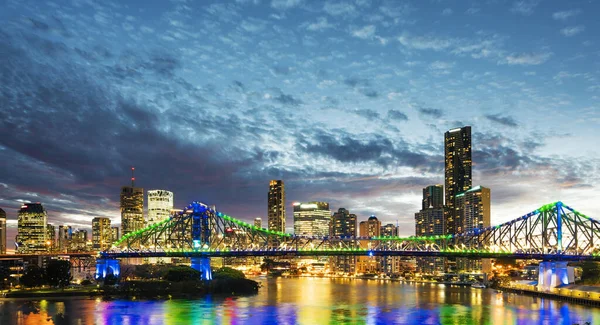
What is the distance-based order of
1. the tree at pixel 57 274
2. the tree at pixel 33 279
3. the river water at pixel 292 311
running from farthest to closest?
the tree at pixel 57 274
the tree at pixel 33 279
the river water at pixel 292 311

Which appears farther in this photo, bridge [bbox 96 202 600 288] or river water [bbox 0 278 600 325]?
bridge [bbox 96 202 600 288]

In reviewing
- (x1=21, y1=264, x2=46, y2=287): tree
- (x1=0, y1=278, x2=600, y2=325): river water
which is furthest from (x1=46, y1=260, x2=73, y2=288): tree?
(x1=0, y1=278, x2=600, y2=325): river water

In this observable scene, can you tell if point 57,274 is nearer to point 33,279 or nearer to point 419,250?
point 33,279

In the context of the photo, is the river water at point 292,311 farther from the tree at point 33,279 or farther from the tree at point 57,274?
the tree at point 33,279

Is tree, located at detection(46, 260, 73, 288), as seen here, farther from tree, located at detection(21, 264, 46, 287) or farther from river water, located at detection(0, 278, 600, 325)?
river water, located at detection(0, 278, 600, 325)

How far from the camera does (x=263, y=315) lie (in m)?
85.2

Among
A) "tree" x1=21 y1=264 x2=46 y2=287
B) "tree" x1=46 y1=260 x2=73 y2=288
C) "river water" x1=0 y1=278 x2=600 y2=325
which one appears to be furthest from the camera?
"tree" x1=46 y1=260 x2=73 y2=288

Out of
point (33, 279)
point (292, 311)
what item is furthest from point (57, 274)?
point (292, 311)

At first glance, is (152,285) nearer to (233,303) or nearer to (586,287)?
(233,303)

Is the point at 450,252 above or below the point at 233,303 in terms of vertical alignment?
above

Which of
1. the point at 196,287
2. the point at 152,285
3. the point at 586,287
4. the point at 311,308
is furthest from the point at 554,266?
the point at 152,285

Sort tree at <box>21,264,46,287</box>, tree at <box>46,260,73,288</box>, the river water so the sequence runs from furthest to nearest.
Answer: tree at <box>46,260,73,288</box> < tree at <box>21,264,46,287</box> < the river water

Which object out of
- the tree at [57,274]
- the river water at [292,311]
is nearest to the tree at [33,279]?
the tree at [57,274]

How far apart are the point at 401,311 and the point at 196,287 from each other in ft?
152
